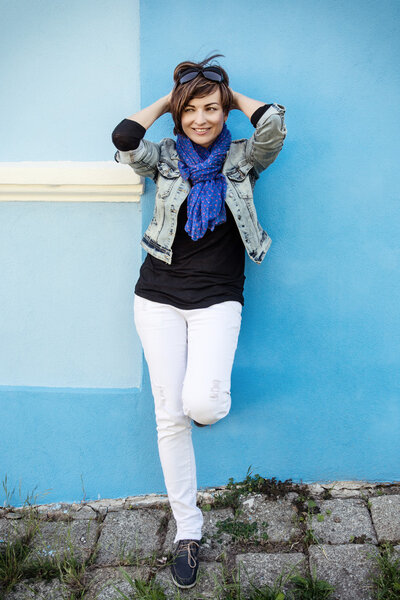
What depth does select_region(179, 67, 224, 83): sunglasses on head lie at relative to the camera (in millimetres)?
2465

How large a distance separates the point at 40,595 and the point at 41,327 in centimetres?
143

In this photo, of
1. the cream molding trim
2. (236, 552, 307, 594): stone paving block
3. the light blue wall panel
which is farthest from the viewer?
the light blue wall panel

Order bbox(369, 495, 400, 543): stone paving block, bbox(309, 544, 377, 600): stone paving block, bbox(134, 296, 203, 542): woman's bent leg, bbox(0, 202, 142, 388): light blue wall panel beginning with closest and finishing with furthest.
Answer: bbox(309, 544, 377, 600): stone paving block → bbox(134, 296, 203, 542): woman's bent leg → bbox(369, 495, 400, 543): stone paving block → bbox(0, 202, 142, 388): light blue wall panel

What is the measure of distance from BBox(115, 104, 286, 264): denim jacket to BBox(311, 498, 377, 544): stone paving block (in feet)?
4.69

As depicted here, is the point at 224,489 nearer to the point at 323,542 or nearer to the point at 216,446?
the point at 216,446

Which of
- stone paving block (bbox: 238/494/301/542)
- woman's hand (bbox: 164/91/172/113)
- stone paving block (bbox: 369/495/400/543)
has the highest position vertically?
woman's hand (bbox: 164/91/172/113)

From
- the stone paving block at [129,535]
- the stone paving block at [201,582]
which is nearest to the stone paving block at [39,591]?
the stone paving block at [129,535]

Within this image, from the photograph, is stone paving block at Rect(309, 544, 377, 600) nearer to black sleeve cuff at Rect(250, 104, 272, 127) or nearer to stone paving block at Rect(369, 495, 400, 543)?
stone paving block at Rect(369, 495, 400, 543)

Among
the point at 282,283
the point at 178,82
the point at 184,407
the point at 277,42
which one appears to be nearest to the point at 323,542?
the point at 184,407

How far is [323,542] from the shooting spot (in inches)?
105

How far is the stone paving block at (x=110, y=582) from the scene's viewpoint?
245 cm

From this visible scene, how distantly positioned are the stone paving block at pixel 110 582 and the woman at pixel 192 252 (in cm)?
20

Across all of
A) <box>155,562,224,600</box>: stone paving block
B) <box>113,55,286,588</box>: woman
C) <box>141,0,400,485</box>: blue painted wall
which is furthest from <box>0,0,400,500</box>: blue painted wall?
<box>155,562,224,600</box>: stone paving block

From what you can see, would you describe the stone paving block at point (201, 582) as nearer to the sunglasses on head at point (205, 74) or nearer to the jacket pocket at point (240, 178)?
the jacket pocket at point (240, 178)
